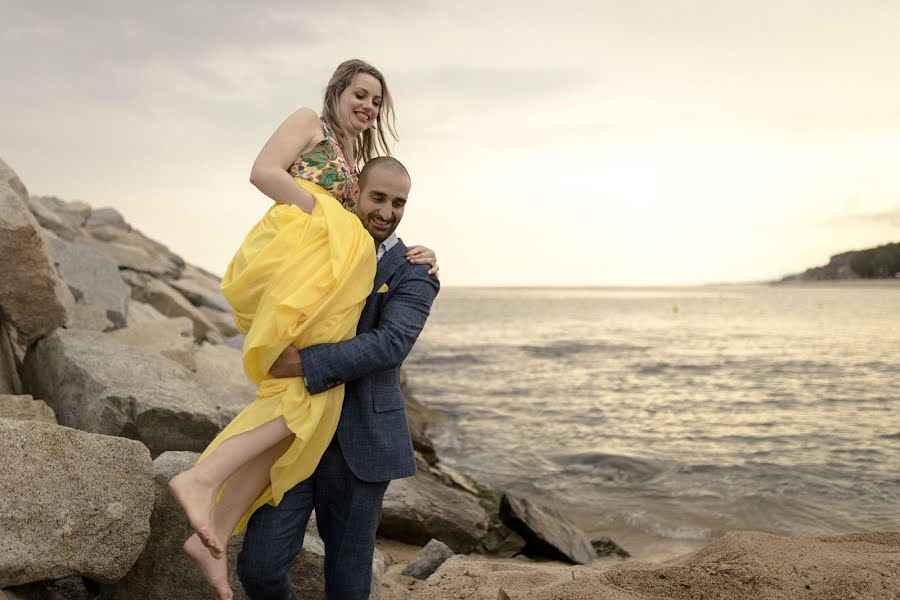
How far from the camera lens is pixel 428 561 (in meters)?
5.20

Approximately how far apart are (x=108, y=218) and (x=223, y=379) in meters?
12.6

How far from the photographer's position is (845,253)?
434 ft

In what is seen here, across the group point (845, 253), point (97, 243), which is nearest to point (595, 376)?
point (97, 243)

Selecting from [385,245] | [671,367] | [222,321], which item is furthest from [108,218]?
[385,245]

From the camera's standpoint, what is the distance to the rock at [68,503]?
3.04 metres

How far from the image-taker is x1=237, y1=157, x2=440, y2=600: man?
282cm

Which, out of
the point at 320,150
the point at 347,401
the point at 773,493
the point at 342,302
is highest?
the point at 320,150

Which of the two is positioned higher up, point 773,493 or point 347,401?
point 347,401

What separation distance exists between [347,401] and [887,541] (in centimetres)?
417

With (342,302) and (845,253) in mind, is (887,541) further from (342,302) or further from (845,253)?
(845,253)

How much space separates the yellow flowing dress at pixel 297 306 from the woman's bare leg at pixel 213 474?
0.04m

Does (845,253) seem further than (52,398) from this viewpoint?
Yes

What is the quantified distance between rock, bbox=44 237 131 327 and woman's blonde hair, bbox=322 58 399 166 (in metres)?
4.97

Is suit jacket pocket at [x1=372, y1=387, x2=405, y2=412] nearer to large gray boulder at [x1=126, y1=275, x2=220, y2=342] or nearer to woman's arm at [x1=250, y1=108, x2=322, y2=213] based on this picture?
woman's arm at [x1=250, y1=108, x2=322, y2=213]
